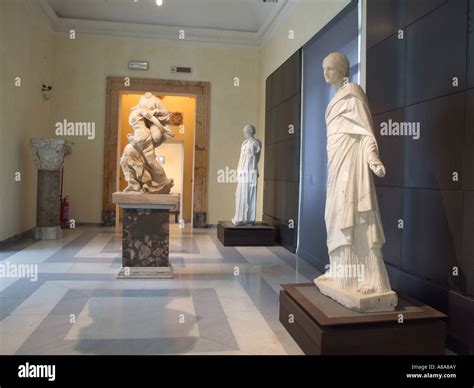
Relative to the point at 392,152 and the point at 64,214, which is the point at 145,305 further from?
the point at 64,214

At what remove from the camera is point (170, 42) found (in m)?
10.7

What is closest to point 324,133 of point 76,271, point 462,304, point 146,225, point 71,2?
point 146,225

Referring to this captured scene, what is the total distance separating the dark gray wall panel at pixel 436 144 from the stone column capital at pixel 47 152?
254 inches

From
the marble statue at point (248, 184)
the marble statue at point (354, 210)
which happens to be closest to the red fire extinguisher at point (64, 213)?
the marble statue at point (248, 184)

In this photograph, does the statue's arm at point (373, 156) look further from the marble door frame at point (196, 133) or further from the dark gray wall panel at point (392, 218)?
the marble door frame at point (196, 133)

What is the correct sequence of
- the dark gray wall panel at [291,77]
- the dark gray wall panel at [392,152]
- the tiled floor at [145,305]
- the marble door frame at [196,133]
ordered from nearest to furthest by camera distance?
1. the tiled floor at [145,305]
2. the dark gray wall panel at [392,152]
3. the dark gray wall panel at [291,77]
4. the marble door frame at [196,133]

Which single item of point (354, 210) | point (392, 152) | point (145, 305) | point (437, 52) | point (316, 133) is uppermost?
point (437, 52)

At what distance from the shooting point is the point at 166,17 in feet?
34.0

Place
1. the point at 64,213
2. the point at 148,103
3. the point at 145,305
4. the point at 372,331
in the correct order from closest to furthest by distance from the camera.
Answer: the point at 372,331 < the point at 145,305 < the point at 148,103 < the point at 64,213

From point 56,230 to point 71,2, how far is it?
209 inches

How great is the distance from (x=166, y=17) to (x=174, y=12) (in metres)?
0.24

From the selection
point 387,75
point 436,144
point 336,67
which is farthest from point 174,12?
point 436,144

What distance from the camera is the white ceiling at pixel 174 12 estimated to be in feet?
32.7

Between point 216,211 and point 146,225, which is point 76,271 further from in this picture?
point 216,211
